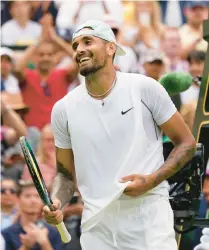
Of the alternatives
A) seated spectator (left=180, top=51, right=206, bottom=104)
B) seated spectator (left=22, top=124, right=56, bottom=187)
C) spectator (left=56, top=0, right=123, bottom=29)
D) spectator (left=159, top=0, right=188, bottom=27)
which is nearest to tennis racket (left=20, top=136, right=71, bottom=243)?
seated spectator (left=22, top=124, right=56, bottom=187)

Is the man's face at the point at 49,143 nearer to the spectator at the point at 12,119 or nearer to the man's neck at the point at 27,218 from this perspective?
the spectator at the point at 12,119

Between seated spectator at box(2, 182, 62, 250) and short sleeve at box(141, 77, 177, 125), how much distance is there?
2.53 metres

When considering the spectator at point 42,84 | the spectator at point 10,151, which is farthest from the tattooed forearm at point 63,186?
the spectator at point 42,84

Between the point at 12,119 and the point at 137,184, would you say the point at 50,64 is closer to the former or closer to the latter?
the point at 12,119

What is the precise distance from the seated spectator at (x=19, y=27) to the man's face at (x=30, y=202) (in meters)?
3.40

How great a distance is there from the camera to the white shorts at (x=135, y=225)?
5.18m

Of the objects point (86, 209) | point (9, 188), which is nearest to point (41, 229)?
point (9, 188)

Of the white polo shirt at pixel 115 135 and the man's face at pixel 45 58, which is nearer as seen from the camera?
→ the white polo shirt at pixel 115 135

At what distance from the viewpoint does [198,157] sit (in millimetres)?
5875

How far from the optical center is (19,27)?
11.1 meters

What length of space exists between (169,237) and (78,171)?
2.12 ft

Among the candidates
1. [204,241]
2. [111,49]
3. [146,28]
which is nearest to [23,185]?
[204,241]

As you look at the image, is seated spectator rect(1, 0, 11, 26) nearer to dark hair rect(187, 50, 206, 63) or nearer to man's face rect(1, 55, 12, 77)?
man's face rect(1, 55, 12, 77)

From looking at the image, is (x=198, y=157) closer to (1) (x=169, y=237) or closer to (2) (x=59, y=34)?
(1) (x=169, y=237)
